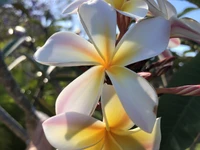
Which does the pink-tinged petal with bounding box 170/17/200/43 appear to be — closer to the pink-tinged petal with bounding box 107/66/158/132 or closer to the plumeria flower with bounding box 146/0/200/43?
the plumeria flower with bounding box 146/0/200/43

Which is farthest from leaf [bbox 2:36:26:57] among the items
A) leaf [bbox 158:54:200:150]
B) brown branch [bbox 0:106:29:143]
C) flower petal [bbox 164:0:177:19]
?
flower petal [bbox 164:0:177:19]

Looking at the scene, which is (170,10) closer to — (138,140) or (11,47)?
(138,140)

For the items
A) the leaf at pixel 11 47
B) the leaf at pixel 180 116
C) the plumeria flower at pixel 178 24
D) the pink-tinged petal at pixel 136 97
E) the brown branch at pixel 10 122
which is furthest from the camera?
the leaf at pixel 11 47

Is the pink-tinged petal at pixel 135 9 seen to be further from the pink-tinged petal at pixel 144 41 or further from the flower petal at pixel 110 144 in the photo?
the flower petal at pixel 110 144

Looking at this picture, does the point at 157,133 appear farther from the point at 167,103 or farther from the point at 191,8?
the point at 191,8

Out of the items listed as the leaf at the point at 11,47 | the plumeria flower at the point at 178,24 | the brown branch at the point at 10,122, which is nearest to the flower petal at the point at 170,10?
the plumeria flower at the point at 178,24

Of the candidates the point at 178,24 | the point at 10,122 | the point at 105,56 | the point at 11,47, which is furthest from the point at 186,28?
the point at 11,47
